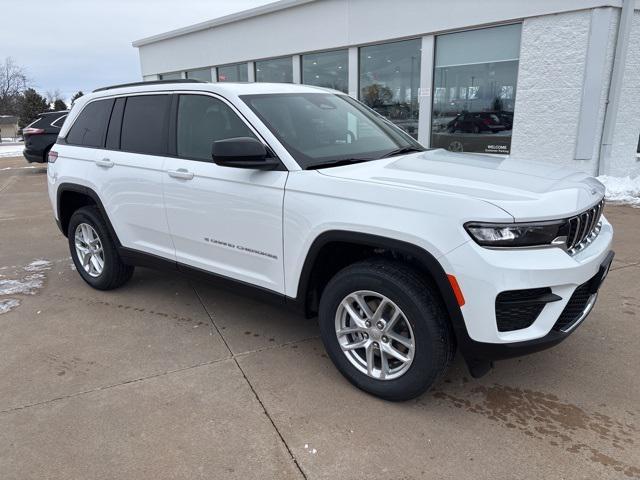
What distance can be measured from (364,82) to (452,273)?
1071cm

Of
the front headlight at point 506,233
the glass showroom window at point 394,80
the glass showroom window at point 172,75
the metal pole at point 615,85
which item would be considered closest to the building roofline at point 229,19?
the glass showroom window at point 172,75

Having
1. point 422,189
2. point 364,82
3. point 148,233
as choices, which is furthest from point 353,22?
point 422,189

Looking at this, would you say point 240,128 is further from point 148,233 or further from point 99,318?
point 99,318

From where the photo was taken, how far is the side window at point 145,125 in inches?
155

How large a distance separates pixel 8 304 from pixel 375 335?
3553 mm

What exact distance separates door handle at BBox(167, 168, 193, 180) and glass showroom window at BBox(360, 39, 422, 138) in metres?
8.61

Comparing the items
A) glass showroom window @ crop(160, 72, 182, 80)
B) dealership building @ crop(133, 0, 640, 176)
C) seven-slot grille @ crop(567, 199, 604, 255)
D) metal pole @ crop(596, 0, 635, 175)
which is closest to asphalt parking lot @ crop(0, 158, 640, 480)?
seven-slot grille @ crop(567, 199, 604, 255)

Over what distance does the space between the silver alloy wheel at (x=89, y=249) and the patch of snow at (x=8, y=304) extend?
0.65 m

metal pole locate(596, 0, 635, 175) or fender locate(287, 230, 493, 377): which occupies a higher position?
metal pole locate(596, 0, 635, 175)

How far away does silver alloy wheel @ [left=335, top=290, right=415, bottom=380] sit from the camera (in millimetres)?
2791

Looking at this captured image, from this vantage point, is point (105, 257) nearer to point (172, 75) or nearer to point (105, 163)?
point (105, 163)

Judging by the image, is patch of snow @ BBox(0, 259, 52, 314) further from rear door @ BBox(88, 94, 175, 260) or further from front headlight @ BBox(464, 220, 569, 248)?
front headlight @ BBox(464, 220, 569, 248)

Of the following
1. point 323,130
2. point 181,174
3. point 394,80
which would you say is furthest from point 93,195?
point 394,80

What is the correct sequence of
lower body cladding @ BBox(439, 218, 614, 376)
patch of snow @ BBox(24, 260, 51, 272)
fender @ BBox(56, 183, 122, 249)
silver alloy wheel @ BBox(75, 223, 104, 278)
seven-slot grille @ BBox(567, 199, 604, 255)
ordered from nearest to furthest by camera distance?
1. lower body cladding @ BBox(439, 218, 614, 376)
2. seven-slot grille @ BBox(567, 199, 604, 255)
3. fender @ BBox(56, 183, 122, 249)
4. silver alloy wheel @ BBox(75, 223, 104, 278)
5. patch of snow @ BBox(24, 260, 51, 272)
